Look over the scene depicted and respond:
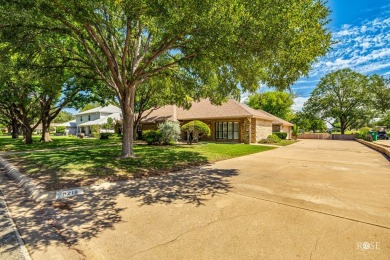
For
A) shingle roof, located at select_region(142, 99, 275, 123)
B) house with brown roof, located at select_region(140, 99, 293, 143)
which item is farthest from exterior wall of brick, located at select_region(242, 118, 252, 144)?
shingle roof, located at select_region(142, 99, 275, 123)

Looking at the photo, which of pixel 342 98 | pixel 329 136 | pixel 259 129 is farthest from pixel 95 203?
pixel 342 98

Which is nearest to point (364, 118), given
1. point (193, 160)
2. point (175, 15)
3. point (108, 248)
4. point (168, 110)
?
point (168, 110)

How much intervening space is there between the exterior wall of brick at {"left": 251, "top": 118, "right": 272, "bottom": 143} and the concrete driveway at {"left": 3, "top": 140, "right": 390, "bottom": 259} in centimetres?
1595

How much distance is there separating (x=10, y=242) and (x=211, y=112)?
2209 centimetres

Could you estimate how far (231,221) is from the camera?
406cm

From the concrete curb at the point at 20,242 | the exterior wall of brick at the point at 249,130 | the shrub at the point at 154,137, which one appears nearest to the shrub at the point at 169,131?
the shrub at the point at 154,137

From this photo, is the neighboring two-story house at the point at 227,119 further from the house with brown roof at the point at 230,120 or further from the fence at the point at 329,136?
the fence at the point at 329,136

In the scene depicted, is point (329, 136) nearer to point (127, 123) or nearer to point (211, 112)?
point (211, 112)

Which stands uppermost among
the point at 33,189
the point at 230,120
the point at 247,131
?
the point at 230,120

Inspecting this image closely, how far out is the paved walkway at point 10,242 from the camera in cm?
300

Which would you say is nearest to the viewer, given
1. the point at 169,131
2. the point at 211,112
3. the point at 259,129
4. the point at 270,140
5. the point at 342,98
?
the point at 169,131

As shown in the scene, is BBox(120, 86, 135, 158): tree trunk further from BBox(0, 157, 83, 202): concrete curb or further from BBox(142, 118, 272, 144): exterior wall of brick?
BBox(142, 118, 272, 144): exterior wall of brick

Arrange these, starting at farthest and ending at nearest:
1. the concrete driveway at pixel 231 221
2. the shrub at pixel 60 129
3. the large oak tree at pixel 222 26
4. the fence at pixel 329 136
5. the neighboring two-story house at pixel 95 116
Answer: the shrub at pixel 60 129 < the neighboring two-story house at pixel 95 116 < the fence at pixel 329 136 < the large oak tree at pixel 222 26 < the concrete driveway at pixel 231 221

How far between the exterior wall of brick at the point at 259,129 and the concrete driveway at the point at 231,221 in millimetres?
Result: 15947
